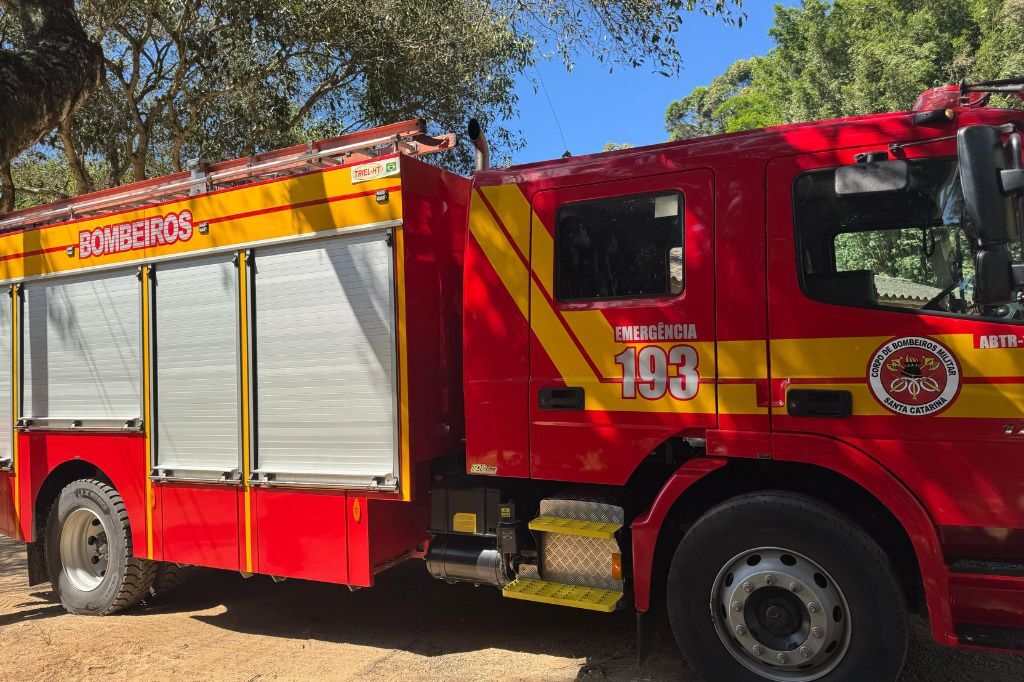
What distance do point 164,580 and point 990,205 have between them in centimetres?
584

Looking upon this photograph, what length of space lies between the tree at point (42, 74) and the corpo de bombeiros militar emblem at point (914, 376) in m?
6.16

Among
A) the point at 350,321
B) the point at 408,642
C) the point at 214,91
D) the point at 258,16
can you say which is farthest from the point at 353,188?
the point at 214,91

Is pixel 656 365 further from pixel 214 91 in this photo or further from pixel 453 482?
pixel 214 91

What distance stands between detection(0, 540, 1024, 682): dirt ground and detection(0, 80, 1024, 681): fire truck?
371 millimetres

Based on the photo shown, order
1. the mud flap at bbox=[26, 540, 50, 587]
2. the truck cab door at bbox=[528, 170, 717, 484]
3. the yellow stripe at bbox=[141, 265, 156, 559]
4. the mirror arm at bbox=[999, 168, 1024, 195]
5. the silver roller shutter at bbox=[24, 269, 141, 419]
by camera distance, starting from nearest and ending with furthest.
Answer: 1. the mirror arm at bbox=[999, 168, 1024, 195]
2. the truck cab door at bbox=[528, 170, 717, 484]
3. the yellow stripe at bbox=[141, 265, 156, 559]
4. the silver roller shutter at bbox=[24, 269, 141, 419]
5. the mud flap at bbox=[26, 540, 50, 587]

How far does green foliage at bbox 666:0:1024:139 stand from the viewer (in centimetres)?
1705

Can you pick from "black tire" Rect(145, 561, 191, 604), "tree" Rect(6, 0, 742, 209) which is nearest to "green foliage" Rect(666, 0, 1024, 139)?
"tree" Rect(6, 0, 742, 209)

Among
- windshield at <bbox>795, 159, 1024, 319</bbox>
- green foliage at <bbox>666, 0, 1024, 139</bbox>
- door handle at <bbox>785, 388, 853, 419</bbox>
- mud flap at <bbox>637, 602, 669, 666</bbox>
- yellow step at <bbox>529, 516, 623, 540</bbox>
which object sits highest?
green foliage at <bbox>666, 0, 1024, 139</bbox>

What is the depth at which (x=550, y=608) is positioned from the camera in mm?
5254

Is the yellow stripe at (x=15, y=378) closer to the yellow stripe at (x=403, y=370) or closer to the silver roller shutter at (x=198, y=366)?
the silver roller shutter at (x=198, y=366)

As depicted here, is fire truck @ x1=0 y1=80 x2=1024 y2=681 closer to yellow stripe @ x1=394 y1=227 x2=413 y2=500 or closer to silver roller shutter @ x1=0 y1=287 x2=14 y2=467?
yellow stripe @ x1=394 y1=227 x2=413 y2=500

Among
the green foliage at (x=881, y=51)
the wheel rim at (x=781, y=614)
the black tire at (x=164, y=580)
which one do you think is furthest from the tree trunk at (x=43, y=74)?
the green foliage at (x=881, y=51)

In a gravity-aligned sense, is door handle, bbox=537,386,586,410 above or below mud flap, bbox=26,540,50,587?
above

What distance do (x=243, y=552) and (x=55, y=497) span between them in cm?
221
